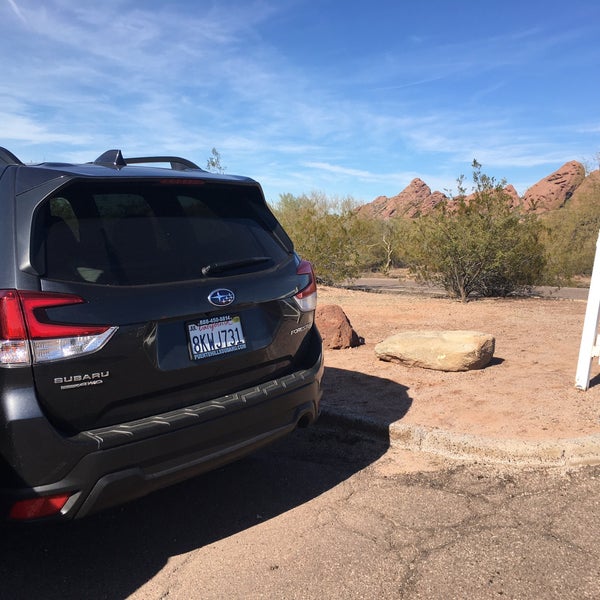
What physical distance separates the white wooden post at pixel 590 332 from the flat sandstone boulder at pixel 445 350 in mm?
1018

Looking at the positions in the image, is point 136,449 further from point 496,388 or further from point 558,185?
point 558,185

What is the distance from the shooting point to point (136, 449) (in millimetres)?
2520

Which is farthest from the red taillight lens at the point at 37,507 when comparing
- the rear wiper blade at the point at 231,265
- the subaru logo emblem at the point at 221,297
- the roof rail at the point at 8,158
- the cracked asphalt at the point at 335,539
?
the roof rail at the point at 8,158

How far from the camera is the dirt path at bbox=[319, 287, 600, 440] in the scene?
438 cm

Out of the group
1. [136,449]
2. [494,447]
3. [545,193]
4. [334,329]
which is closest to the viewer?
[136,449]

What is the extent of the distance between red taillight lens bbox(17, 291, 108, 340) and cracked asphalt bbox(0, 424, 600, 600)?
1.28m

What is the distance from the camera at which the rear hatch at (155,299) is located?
2404 millimetres

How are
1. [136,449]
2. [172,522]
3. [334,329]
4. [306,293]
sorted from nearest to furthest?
1. [136,449]
2. [172,522]
3. [306,293]
4. [334,329]

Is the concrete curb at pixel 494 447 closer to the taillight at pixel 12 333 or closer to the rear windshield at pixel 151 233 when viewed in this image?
the rear windshield at pixel 151 233

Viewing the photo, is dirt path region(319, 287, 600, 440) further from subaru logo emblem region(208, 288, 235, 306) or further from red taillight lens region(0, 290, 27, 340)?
red taillight lens region(0, 290, 27, 340)

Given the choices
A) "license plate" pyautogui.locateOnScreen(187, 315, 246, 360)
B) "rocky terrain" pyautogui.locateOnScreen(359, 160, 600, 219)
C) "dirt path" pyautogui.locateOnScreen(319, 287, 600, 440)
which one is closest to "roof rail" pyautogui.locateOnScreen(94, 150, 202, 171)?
"license plate" pyautogui.locateOnScreen(187, 315, 246, 360)

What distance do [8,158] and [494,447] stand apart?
3.56 meters

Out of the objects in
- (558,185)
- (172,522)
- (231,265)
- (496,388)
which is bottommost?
(172,522)

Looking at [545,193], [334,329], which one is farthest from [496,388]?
[545,193]
